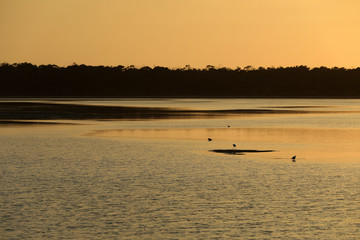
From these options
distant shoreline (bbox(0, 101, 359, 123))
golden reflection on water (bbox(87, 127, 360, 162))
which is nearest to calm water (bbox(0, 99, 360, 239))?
golden reflection on water (bbox(87, 127, 360, 162))

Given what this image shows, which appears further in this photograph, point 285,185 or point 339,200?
point 285,185

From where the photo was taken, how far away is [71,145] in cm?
3941

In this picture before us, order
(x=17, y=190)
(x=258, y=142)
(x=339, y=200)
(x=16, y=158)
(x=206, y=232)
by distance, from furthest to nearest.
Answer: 1. (x=258, y=142)
2. (x=16, y=158)
3. (x=17, y=190)
4. (x=339, y=200)
5. (x=206, y=232)

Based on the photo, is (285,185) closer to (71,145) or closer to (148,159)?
(148,159)

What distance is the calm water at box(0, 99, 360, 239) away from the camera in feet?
57.6

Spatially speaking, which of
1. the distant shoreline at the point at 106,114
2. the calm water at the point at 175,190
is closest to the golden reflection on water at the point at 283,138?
the calm water at the point at 175,190

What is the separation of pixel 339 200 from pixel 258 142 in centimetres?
2094

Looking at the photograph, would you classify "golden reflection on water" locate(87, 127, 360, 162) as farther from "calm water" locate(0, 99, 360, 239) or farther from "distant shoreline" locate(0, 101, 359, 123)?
"distant shoreline" locate(0, 101, 359, 123)

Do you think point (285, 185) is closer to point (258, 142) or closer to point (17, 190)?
point (17, 190)

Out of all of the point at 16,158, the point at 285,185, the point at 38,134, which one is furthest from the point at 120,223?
the point at 38,134

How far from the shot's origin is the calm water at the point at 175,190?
1755 cm

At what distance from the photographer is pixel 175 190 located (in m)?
23.2

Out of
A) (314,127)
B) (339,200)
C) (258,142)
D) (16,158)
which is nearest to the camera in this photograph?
(339,200)

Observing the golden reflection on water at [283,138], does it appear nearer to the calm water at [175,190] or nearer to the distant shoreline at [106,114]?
the calm water at [175,190]
